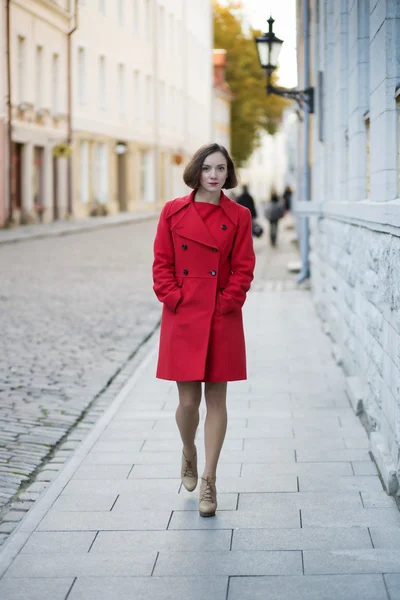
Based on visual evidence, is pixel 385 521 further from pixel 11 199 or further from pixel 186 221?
pixel 11 199

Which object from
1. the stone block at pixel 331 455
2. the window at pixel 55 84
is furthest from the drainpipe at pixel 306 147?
the window at pixel 55 84

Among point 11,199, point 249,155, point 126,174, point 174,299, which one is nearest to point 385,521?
point 174,299

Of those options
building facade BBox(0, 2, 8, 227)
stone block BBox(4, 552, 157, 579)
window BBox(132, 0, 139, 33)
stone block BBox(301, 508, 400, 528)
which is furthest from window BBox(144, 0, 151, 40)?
stone block BBox(4, 552, 157, 579)

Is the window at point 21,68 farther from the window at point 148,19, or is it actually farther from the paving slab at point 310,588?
the paving slab at point 310,588

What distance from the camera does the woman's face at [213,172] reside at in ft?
18.2

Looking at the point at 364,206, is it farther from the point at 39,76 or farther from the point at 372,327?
the point at 39,76

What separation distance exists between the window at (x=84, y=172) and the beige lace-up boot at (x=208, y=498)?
38863 millimetres

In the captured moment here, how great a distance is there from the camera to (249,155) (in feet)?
235

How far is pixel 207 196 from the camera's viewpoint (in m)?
5.64

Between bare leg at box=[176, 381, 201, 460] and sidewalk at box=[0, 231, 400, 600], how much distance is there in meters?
Answer: 0.30

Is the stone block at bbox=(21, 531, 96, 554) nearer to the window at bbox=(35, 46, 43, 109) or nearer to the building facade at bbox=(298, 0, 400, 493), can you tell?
the building facade at bbox=(298, 0, 400, 493)

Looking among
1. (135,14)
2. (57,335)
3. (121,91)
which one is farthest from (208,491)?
(135,14)

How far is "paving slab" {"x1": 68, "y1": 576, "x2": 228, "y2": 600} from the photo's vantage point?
445 cm

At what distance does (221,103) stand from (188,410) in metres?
70.3
